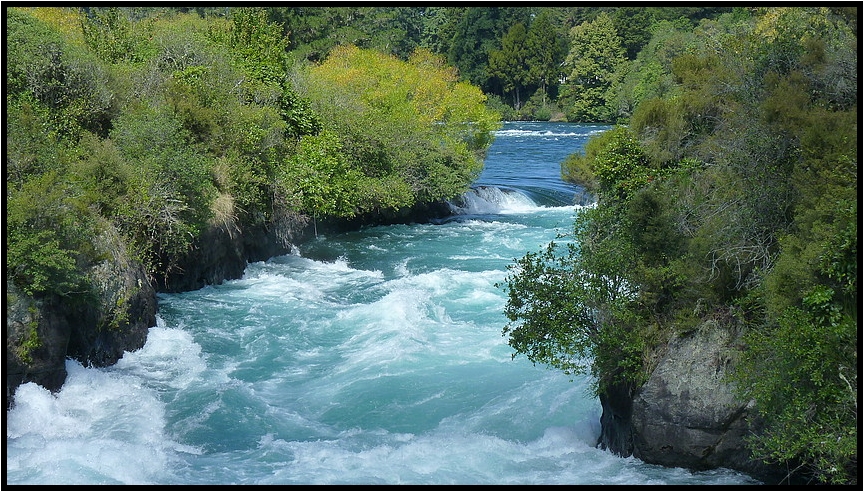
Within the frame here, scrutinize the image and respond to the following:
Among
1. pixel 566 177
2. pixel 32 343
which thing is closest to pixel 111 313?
pixel 32 343

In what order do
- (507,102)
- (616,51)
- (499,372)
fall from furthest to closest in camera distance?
(507,102)
(616,51)
(499,372)

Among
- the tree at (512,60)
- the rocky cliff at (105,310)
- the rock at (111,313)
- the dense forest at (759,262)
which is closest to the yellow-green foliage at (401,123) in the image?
the rocky cliff at (105,310)

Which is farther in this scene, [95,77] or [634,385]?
[95,77]

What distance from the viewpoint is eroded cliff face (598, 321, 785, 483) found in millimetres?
11320

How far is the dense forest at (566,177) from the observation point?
10227 mm

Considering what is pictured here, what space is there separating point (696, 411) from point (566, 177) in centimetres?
1605

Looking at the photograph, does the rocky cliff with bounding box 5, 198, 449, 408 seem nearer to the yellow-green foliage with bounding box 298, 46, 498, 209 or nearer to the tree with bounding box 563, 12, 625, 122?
the yellow-green foliage with bounding box 298, 46, 498, 209

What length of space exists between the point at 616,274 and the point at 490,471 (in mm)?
3337

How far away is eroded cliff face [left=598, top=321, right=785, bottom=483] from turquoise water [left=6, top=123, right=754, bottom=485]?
22 centimetres

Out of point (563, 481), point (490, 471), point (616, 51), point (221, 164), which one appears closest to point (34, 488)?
point (490, 471)

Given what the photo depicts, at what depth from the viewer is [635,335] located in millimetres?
12133

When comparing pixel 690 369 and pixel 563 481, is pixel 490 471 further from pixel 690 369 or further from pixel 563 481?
pixel 690 369

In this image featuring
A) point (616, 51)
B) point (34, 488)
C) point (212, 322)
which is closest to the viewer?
point (34, 488)

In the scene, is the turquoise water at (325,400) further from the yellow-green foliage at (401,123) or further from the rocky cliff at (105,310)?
the yellow-green foliage at (401,123)
